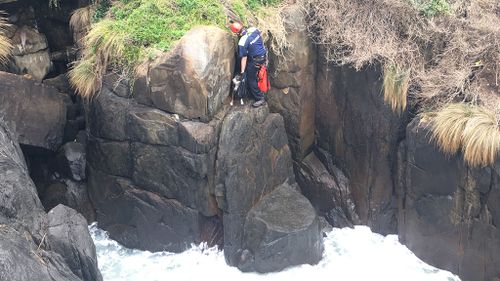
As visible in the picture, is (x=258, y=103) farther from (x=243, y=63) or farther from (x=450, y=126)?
(x=450, y=126)

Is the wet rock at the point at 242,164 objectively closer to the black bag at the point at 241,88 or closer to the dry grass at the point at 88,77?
the black bag at the point at 241,88

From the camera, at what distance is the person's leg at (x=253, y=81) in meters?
9.27

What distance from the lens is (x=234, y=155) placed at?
9.07 meters

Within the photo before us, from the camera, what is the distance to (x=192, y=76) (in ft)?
28.8

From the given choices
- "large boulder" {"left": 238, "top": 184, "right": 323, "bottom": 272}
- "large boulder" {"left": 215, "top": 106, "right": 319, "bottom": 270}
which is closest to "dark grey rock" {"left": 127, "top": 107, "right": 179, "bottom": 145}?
"large boulder" {"left": 215, "top": 106, "right": 319, "bottom": 270}

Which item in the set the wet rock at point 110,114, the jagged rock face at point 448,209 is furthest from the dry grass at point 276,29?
the wet rock at point 110,114

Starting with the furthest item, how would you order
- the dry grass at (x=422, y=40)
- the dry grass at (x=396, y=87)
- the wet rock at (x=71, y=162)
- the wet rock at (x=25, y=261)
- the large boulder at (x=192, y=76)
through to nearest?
1. the wet rock at (x=71, y=162)
2. the dry grass at (x=396, y=87)
3. the dry grass at (x=422, y=40)
4. the large boulder at (x=192, y=76)
5. the wet rock at (x=25, y=261)

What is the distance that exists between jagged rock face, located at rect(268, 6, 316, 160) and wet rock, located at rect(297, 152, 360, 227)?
1.38 ft

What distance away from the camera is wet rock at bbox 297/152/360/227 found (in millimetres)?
10258

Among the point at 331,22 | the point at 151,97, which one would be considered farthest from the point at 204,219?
the point at 331,22

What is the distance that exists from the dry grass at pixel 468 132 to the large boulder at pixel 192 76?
314 cm

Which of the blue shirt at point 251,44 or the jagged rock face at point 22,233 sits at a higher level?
the blue shirt at point 251,44

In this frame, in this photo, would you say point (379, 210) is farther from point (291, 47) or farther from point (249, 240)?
point (291, 47)

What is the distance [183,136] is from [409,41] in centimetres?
377
